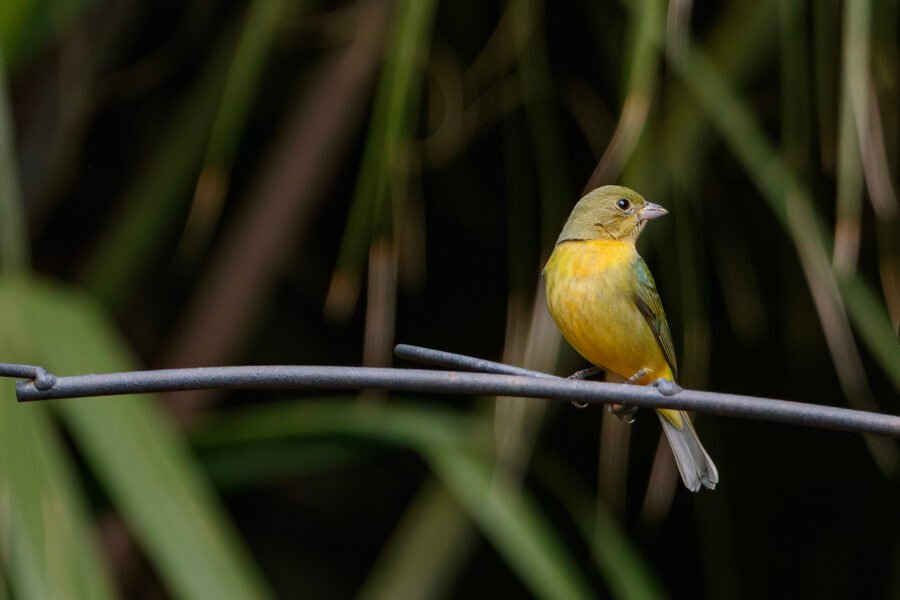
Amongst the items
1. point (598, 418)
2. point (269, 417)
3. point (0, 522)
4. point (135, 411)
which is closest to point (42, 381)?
point (0, 522)

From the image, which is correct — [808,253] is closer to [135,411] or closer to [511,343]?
[511,343]

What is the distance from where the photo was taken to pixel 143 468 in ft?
5.14

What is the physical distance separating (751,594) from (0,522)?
6.01ft

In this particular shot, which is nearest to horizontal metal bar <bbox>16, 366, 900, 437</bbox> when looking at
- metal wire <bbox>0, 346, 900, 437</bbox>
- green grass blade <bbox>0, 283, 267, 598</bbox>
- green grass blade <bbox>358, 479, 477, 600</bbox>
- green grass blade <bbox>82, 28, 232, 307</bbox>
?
metal wire <bbox>0, 346, 900, 437</bbox>

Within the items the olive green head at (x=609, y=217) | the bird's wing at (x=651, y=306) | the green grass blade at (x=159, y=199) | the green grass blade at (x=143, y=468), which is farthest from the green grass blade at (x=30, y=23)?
the bird's wing at (x=651, y=306)

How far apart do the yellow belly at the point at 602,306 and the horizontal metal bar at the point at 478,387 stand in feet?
2.22

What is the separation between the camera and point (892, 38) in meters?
1.71

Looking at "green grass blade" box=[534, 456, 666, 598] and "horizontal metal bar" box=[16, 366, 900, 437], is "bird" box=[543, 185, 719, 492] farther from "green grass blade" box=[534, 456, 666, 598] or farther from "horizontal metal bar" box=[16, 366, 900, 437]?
"horizontal metal bar" box=[16, 366, 900, 437]

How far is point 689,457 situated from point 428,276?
3.63 feet

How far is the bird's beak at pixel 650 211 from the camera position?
1745 mm

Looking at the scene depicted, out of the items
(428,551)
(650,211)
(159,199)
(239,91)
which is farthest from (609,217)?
(159,199)

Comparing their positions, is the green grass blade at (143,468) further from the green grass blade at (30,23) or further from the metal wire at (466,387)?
the metal wire at (466,387)

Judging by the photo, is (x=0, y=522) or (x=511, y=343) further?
(x=511, y=343)

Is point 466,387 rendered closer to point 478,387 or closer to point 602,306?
point 478,387
